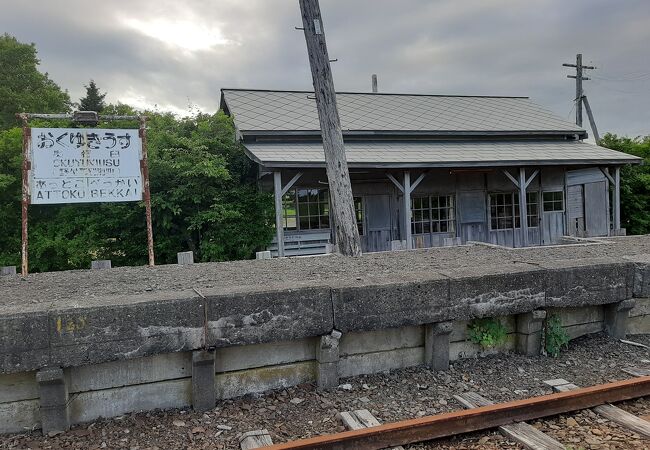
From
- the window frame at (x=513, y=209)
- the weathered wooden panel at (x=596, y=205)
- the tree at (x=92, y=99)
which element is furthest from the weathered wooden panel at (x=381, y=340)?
the tree at (x=92, y=99)

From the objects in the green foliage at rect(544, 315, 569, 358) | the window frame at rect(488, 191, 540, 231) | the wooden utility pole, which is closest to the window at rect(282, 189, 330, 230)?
the wooden utility pole

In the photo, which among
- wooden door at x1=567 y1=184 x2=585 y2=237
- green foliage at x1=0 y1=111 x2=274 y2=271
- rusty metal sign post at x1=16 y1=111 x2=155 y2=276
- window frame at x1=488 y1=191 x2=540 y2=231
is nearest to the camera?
rusty metal sign post at x1=16 y1=111 x2=155 y2=276

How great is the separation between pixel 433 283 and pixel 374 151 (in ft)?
32.4

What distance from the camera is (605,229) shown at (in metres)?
16.7

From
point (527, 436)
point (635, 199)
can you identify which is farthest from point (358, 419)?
point (635, 199)

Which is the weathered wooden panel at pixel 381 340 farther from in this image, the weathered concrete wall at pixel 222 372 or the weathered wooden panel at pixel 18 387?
the weathered wooden panel at pixel 18 387

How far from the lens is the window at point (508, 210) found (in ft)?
51.8

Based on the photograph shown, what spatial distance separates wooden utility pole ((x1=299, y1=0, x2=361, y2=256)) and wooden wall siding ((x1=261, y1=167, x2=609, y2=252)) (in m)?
4.86

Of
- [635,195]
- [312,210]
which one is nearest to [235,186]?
[312,210]

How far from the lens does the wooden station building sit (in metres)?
12.9

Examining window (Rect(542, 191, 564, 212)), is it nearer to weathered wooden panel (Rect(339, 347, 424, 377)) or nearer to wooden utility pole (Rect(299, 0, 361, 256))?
wooden utility pole (Rect(299, 0, 361, 256))

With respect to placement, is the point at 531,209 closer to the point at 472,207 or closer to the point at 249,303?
the point at 472,207

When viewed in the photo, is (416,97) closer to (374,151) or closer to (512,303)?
(374,151)

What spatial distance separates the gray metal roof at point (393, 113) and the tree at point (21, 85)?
1563cm
